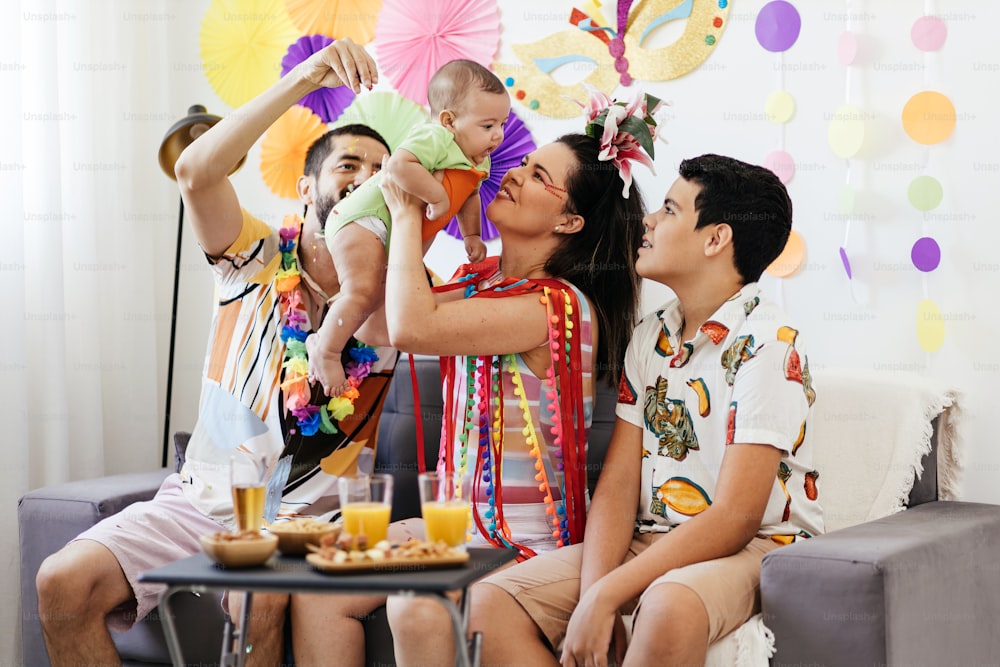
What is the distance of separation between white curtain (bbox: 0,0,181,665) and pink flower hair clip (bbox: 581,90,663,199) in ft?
5.59

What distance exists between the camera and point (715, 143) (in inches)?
102

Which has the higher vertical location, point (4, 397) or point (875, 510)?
point (4, 397)

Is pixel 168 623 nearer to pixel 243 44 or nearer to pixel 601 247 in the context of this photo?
pixel 601 247

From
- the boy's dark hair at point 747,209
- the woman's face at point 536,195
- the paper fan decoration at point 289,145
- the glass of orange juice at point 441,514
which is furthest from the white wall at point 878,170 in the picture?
the glass of orange juice at point 441,514

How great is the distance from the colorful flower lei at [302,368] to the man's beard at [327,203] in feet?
0.42

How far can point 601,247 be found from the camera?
6.76 feet

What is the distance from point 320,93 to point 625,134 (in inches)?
54.2

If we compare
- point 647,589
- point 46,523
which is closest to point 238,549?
point 647,589

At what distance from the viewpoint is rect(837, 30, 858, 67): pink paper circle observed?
238 centimetres

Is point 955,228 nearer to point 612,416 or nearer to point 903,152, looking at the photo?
point 903,152

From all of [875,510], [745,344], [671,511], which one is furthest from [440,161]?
[875,510]

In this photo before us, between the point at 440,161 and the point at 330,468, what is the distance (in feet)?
2.44

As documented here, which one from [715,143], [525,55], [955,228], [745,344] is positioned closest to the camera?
[745,344]

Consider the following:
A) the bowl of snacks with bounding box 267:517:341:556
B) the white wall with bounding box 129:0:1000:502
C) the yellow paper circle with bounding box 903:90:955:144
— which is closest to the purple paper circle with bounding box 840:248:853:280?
the white wall with bounding box 129:0:1000:502
